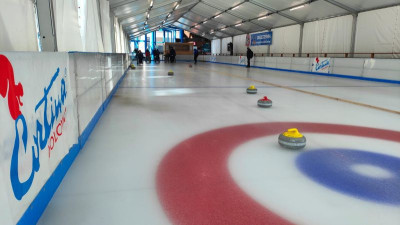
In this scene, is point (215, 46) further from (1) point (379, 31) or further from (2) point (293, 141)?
(2) point (293, 141)

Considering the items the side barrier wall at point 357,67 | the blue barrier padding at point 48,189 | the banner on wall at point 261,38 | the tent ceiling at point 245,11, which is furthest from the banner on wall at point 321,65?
the blue barrier padding at point 48,189

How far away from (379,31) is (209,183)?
55.5 ft

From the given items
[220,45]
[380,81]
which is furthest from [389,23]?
[220,45]

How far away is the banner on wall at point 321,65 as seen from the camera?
16.0m

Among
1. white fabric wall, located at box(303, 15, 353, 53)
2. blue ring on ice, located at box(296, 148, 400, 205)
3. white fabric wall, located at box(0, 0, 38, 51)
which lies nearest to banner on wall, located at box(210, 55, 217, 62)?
white fabric wall, located at box(303, 15, 353, 53)

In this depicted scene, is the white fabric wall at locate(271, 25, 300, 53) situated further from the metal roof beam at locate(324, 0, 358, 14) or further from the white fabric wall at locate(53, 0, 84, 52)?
the white fabric wall at locate(53, 0, 84, 52)

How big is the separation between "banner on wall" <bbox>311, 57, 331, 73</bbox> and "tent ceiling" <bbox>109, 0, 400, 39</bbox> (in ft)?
11.7

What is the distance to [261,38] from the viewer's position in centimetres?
2958

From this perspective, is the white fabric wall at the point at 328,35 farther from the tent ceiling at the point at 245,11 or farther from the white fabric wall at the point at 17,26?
the white fabric wall at the point at 17,26

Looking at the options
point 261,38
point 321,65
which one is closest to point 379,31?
point 321,65

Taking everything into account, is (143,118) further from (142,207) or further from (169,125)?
(142,207)

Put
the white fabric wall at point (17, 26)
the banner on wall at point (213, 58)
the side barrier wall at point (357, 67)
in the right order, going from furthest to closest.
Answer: the banner on wall at point (213, 58) → the side barrier wall at point (357, 67) → the white fabric wall at point (17, 26)

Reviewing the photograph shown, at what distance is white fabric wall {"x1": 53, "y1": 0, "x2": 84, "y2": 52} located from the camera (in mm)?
4281

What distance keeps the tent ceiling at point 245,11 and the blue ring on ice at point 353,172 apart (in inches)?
521
